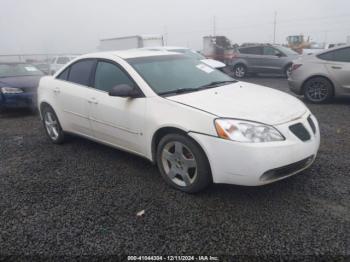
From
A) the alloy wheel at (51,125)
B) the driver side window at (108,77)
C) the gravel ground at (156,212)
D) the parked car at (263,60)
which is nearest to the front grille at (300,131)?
the gravel ground at (156,212)

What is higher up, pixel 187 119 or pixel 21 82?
pixel 187 119

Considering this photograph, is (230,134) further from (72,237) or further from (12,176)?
(12,176)

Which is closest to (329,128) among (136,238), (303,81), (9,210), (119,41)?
(303,81)

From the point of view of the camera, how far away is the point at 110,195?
339 cm

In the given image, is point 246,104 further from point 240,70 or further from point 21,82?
point 240,70

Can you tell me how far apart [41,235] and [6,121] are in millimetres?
5468

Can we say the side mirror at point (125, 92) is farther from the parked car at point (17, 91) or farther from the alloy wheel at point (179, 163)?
the parked car at point (17, 91)

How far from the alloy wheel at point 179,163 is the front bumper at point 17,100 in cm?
556

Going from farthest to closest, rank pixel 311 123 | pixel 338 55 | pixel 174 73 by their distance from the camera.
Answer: pixel 338 55 → pixel 174 73 → pixel 311 123

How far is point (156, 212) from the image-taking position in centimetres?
301

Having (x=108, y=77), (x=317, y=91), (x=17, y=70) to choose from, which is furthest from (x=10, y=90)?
(x=317, y=91)

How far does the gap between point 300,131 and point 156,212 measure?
5.36ft

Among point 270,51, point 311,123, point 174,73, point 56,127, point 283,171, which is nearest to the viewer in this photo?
point 283,171

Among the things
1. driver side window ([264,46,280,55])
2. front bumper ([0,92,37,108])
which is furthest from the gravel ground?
driver side window ([264,46,280,55])
